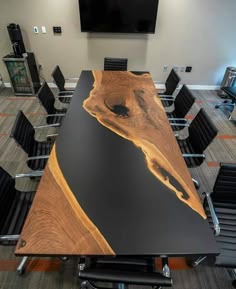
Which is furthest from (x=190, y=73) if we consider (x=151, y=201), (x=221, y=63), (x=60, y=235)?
(x=60, y=235)

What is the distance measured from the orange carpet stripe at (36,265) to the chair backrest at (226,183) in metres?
1.37

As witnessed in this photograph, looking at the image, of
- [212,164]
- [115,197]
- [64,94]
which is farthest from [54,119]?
[212,164]

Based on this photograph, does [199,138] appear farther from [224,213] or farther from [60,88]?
[60,88]

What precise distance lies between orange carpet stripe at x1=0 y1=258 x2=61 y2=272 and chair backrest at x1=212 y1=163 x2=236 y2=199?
4.49ft

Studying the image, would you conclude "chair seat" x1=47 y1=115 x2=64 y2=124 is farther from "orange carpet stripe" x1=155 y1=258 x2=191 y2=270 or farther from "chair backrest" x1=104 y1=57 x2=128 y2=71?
"orange carpet stripe" x1=155 y1=258 x2=191 y2=270

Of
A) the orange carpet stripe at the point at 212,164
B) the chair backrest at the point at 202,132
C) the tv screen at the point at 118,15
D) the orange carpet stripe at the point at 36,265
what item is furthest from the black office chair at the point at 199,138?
the tv screen at the point at 118,15

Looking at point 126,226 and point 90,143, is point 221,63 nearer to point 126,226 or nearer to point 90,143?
point 90,143

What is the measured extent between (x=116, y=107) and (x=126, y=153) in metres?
0.72

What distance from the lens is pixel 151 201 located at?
3.64 ft

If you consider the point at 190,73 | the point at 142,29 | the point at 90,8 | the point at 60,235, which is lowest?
the point at 190,73

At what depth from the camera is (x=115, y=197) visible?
1116 millimetres

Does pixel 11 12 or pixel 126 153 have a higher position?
pixel 11 12

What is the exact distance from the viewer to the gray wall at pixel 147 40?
338 centimetres

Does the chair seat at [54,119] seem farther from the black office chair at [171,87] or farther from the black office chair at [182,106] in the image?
the black office chair at [171,87]
